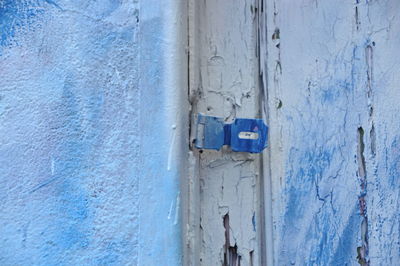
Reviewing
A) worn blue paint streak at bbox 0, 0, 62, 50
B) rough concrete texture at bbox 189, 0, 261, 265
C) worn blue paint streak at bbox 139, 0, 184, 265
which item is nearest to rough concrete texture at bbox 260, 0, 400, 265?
rough concrete texture at bbox 189, 0, 261, 265

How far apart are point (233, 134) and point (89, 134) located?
299 millimetres

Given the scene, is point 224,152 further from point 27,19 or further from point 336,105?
point 27,19

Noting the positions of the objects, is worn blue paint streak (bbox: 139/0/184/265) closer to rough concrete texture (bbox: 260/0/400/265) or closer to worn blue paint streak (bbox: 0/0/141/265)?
worn blue paint streak (bbox: 0/0/141/265)

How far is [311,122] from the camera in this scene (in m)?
0.97

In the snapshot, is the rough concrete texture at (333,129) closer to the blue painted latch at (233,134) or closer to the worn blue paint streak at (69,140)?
the blue painted latch at (233,134)

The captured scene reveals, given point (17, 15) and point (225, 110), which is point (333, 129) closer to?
point (225, 110)

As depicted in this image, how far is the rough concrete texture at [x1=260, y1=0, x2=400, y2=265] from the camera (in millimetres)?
948

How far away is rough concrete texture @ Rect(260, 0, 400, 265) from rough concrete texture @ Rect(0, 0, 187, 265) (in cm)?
25

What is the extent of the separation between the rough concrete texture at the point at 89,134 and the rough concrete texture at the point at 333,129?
0.25m

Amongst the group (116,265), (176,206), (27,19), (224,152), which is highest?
(27,19)

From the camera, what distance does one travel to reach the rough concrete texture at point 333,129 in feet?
3.11

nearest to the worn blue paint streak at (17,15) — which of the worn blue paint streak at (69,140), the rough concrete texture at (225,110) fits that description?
the worn blue paint streak at (69,140)

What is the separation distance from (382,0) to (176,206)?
26.6 inches

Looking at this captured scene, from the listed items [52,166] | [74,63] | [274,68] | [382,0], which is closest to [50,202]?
[52,166]
